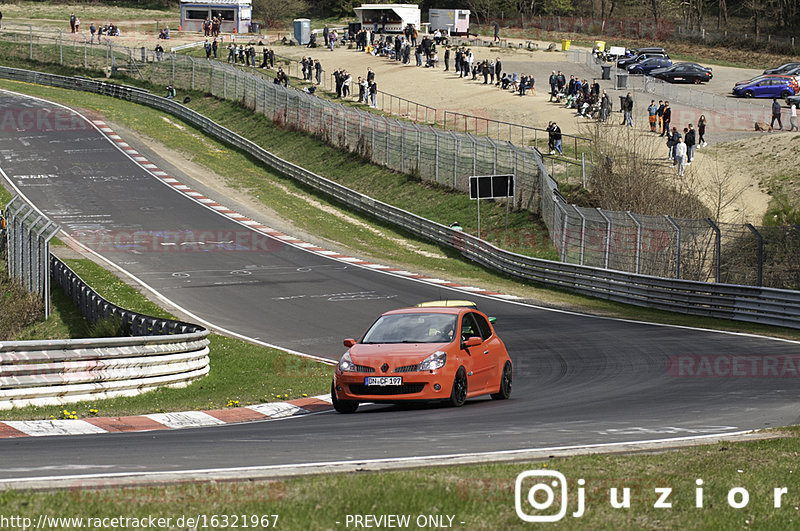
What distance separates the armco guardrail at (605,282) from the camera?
25580 mm

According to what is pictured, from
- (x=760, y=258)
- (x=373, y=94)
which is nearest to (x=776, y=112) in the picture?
(x=373, y=94)

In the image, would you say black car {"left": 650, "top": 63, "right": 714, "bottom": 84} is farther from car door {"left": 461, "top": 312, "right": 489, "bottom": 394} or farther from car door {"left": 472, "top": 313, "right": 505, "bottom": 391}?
car door {"left": 461, "top": 312, "right": 489, "bottom": 394}

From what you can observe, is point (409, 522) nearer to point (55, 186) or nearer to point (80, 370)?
point (80, 370)

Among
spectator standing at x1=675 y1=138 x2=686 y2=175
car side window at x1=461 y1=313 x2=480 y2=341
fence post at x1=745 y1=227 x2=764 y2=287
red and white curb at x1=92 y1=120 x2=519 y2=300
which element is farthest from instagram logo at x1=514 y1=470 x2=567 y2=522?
spectator standing at x1=675 y1=138 x2=686 y2=175

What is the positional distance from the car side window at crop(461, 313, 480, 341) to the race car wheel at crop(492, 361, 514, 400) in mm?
780

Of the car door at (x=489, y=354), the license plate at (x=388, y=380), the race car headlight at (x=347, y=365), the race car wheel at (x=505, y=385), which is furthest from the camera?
the race car wheel at (x=505, y=385)

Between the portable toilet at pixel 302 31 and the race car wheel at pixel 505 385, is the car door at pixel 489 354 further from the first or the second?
the portable toilet at pixel 302 31

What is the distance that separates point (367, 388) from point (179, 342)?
4990 mm

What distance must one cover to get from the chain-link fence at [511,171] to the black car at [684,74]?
27561 millimetres

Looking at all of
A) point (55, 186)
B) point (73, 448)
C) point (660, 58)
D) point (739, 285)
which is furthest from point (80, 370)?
point (660, 58)

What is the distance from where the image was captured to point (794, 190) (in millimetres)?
45156

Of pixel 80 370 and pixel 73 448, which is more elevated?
pixel 73 448

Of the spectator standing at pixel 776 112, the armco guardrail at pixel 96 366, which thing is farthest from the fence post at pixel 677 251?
the spectator standing at pixel 776 112

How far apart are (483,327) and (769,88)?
55.8 meters
